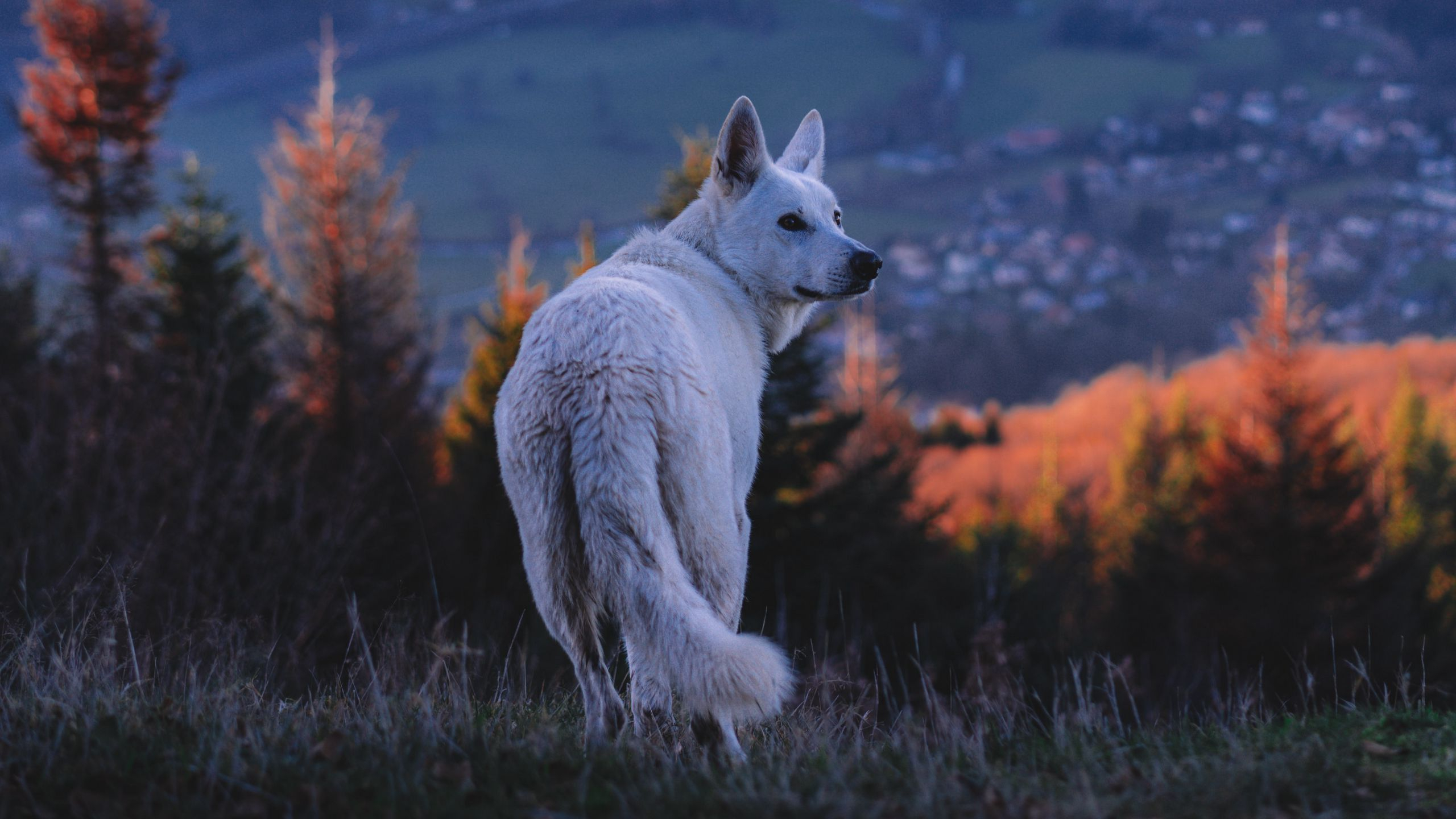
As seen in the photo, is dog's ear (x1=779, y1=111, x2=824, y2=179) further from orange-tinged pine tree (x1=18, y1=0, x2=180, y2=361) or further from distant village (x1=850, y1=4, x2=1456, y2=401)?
distant village (x1=850, y1=4, x2=1456, y2=401)

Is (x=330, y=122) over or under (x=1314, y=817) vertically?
over

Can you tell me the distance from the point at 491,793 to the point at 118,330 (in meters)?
23.1

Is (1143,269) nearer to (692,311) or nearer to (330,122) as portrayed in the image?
(330,122)

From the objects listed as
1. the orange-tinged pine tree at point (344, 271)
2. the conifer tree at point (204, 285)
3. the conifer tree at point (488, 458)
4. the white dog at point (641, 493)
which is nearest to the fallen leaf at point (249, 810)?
the white dog at point (641, 493)

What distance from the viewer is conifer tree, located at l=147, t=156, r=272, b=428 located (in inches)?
912

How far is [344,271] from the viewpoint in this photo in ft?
89.8

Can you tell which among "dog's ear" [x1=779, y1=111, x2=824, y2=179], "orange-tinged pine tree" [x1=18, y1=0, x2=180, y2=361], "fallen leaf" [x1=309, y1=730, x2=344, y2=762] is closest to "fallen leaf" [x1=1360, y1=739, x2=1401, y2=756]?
"fallen leaf" [x1=309, y1=730, x2=344, y2=762]

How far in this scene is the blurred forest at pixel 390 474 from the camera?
40.7ft

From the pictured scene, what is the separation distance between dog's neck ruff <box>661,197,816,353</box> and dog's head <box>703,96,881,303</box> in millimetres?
23

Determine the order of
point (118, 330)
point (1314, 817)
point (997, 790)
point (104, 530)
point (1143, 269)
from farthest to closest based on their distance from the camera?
point (1143, 269) < point (118, 330) < point (104, 530) < point (997, 790) < point (1314, 817)

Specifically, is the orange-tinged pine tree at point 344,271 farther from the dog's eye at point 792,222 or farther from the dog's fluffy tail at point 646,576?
the dog's fluffy tail at point 646,576

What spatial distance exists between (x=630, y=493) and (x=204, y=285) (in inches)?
921

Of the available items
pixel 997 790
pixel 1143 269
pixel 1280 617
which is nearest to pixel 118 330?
pixel 997 790

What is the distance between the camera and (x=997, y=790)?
142 inches
